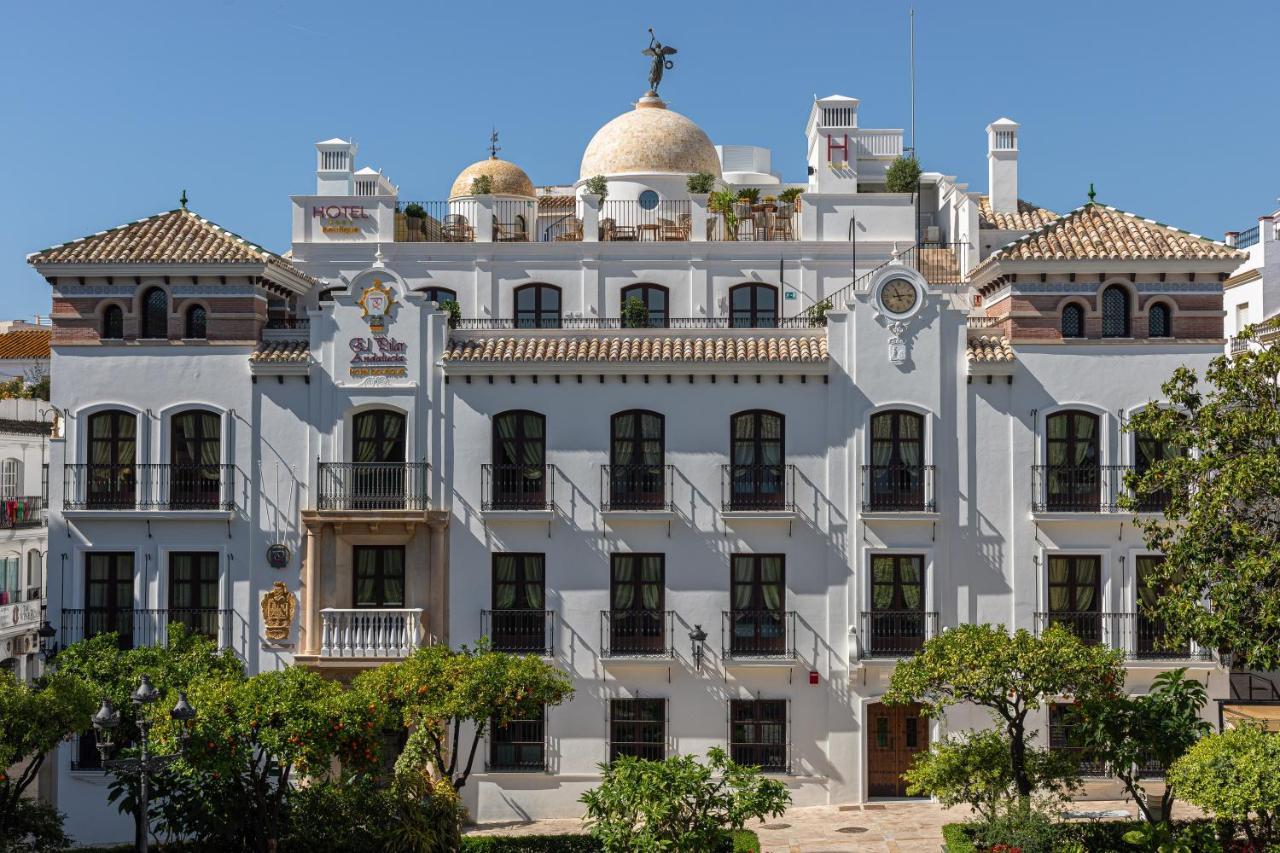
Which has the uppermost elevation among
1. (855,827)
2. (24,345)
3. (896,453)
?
(24,345)

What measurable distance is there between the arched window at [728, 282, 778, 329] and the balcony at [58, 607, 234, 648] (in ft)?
53.0

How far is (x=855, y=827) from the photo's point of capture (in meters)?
30.4

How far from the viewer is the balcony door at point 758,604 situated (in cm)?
3272

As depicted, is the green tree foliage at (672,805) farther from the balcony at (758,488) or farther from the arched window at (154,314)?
the arched window at (154,314)

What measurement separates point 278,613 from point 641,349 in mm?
10555

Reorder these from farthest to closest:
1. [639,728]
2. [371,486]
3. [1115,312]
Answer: [1115,312] → [371,486] → [639,728]

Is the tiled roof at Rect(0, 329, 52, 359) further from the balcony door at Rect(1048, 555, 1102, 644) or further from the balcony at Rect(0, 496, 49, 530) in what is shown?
the balcony door at Rect(1048, 555, 1102, 644)

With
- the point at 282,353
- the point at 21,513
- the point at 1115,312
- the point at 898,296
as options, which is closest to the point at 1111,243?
the point at 1115,312

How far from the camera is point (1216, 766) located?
76.3ft

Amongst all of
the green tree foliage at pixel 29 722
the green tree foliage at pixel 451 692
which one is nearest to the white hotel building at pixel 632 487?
the green tree foliage at pixel 451 692

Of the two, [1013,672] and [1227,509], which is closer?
[1227,509]

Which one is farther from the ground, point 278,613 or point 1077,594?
point 1077,594

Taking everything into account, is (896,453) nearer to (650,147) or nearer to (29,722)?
(650,147)

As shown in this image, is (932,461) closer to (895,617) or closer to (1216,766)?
(895,617)
